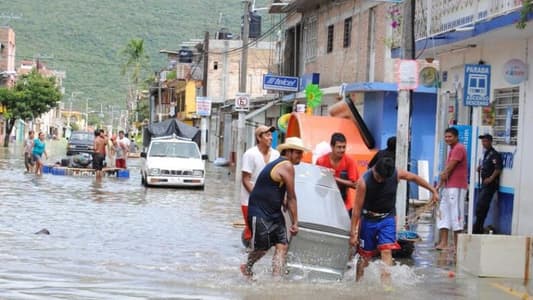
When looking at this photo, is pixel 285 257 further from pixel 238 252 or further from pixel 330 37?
pixel 330 37

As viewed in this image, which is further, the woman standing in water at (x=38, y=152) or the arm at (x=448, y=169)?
the woman standing in water at (x=38, y=152)

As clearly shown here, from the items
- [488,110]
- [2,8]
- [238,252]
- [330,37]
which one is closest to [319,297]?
[238,252]

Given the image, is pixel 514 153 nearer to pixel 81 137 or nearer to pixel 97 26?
pixel 81 137

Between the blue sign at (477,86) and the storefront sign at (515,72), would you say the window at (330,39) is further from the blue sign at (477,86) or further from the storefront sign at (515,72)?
the blue sign at (477,86)

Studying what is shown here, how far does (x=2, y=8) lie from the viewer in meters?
131

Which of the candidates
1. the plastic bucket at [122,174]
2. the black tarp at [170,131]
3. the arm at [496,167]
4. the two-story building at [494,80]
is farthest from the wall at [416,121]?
the black tarp at [170,131]

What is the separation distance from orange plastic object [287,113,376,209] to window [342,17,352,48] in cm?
726

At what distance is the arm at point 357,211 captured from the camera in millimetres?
9875

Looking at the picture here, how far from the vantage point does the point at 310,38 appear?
1337 inches

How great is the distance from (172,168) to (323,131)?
952cm

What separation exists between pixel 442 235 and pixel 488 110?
9.68 ft

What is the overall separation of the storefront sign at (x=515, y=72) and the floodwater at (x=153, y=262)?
9.64 ft

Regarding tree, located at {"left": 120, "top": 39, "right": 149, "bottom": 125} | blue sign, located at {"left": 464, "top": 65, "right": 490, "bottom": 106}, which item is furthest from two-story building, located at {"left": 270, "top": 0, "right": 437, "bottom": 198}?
tree, located at {"left": 120, "top": 39, "right": 149, "bottom": 125}

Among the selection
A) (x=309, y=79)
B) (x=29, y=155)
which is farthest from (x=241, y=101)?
(x=29, y=155)
